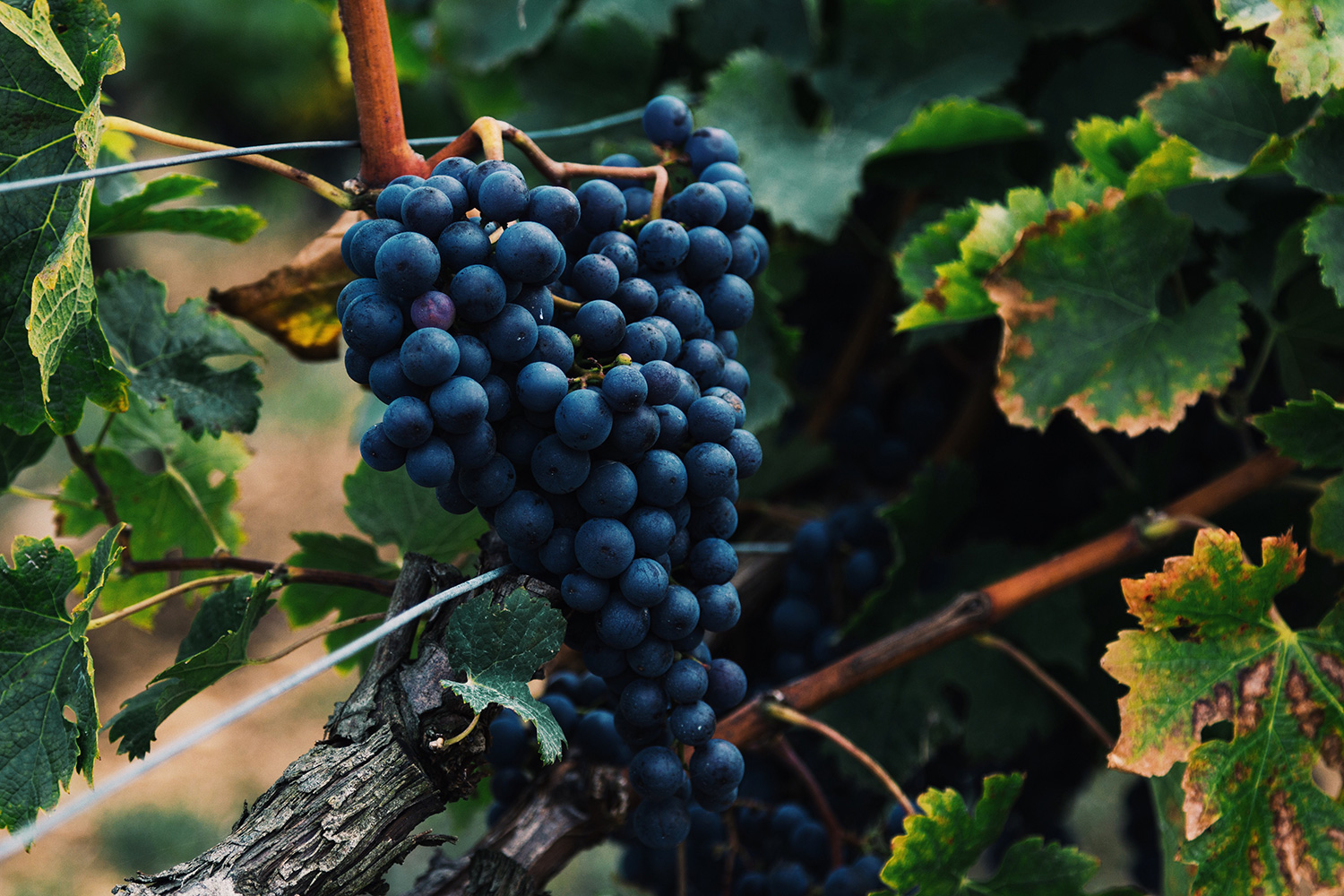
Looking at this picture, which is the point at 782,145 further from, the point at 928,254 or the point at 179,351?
the point at 179,351

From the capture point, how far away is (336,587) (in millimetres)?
740

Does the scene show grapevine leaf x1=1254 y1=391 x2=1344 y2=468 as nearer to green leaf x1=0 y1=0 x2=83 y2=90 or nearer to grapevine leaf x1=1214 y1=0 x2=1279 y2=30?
grapevine leaf x1=1214 y1=0 x2=1279 y2=30

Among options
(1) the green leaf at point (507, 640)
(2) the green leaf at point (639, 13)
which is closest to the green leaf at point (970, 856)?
(1) the green leaf at point (507, 640)

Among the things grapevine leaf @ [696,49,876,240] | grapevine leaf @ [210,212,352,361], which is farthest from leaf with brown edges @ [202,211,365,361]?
grapevine leaf @ [696,49,876,240]

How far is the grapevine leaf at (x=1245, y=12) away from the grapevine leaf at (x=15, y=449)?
88 cm

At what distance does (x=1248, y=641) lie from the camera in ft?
2.09

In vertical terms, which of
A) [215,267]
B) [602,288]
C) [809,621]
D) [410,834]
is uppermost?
[215,267]

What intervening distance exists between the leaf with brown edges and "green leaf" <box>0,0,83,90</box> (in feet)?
0.56

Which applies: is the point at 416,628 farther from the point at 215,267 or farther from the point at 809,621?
the point at 215,267

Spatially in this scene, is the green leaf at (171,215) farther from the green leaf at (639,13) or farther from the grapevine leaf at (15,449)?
the green leaf at (639,13)

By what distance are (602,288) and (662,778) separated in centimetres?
27

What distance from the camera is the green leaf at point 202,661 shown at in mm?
548

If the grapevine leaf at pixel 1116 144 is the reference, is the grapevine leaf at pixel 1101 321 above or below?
below

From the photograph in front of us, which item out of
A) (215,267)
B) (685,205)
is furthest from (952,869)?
(215,267)
